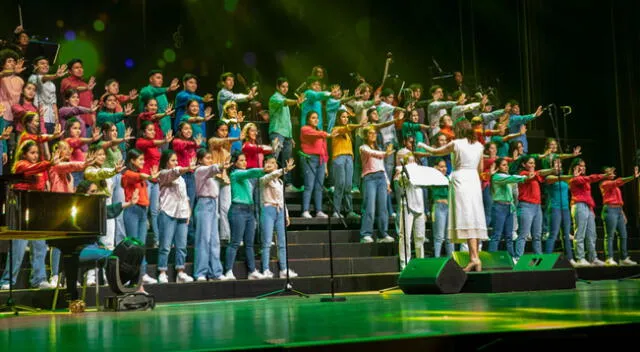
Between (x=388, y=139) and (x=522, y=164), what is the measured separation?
5.83ft

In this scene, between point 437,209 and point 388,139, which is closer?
point 437,209

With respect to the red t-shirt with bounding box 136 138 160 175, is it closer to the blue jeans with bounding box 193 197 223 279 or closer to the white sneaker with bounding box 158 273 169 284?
the blue jeans with bounding box 193 197 223 279

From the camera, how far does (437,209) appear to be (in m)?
10.1

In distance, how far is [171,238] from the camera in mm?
8555

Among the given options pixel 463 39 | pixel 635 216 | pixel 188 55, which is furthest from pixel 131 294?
pixel 463 39

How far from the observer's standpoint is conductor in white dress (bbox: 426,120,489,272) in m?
8.08

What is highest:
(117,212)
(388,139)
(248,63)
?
(248,63)

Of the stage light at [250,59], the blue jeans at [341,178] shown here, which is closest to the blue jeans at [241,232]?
the blue jeans at [341,178]

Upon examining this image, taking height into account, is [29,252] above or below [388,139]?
below

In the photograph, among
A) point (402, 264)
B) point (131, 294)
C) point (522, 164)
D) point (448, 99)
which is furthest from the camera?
point (448, 99)

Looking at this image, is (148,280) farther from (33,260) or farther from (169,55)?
(169,55)

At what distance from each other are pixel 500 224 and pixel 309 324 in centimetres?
659

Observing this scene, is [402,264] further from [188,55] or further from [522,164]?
[188,55]

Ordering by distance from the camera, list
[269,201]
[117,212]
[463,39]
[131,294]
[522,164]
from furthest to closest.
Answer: [463,39], [522,164], [269,201], [117,212], [131,294]
